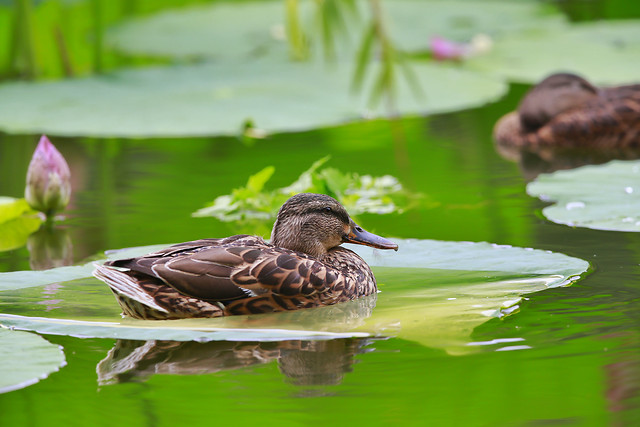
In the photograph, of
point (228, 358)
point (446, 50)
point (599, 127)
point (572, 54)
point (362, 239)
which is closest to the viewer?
point (228, 358)

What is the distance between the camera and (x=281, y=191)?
7.19 m

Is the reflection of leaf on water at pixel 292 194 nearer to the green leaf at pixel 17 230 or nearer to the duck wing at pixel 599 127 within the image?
the green leaf at pixel 17 230

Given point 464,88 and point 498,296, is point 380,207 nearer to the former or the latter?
point 498,296

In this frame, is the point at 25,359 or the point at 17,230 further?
the point at 17,230

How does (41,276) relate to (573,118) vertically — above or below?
below

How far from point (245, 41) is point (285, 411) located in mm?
11084

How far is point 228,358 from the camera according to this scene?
425cm

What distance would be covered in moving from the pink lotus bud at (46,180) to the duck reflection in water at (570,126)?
146 inches

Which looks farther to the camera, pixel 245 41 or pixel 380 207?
pixel 245 41

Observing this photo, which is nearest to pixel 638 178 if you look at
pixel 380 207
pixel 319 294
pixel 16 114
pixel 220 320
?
pixel 380 207

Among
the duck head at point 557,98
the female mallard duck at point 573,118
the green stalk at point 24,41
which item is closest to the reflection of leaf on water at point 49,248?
the female mallard duck at point 573,118

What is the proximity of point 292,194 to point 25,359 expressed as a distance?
10.4ft

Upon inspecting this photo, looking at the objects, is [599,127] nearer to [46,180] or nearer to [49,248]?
[46,180]

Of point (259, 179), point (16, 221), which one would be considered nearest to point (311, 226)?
point (259, 179)
